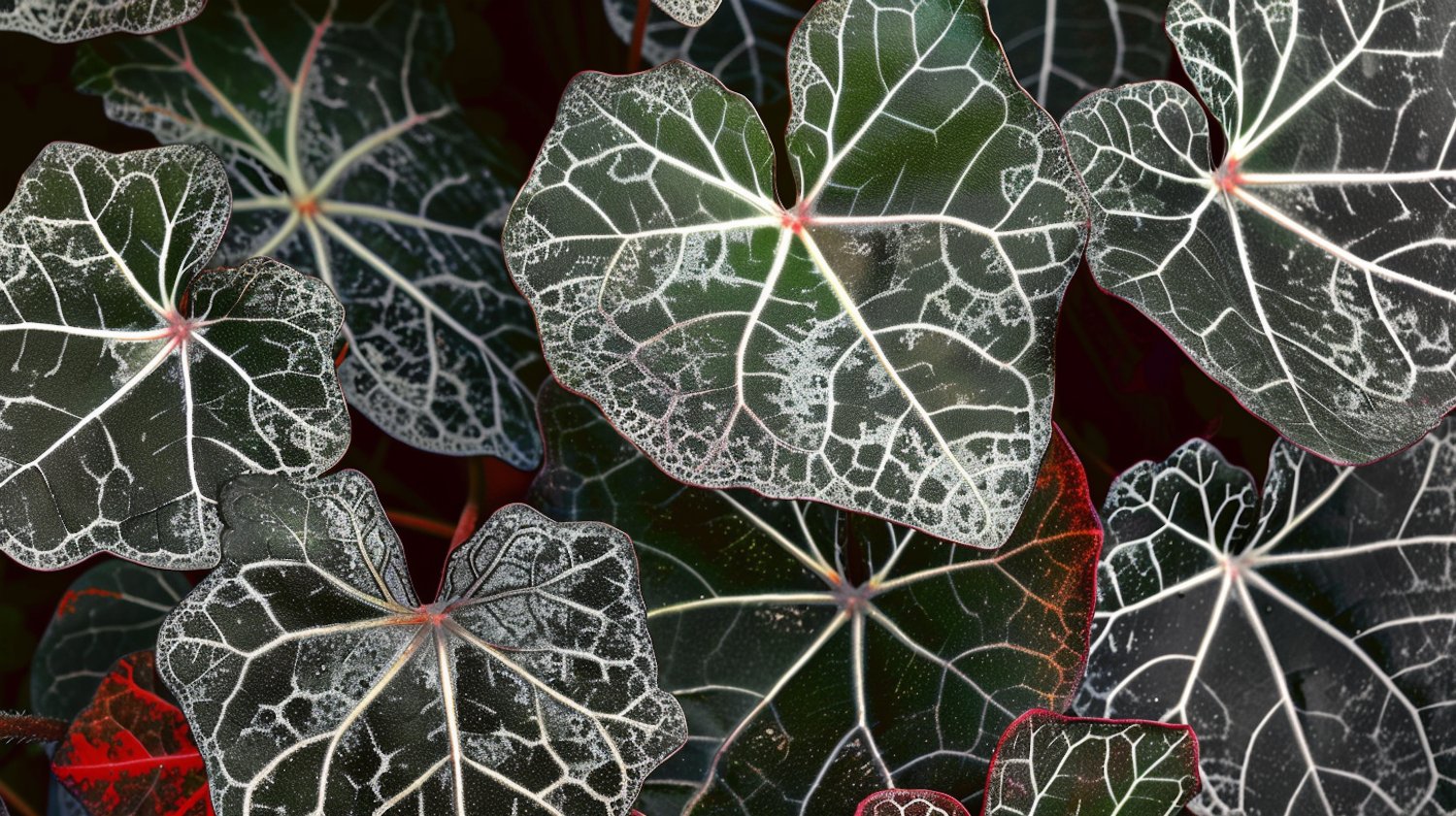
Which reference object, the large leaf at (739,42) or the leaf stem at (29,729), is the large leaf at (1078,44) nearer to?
the large leaf at (739,42)

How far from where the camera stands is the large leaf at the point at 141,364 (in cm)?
65

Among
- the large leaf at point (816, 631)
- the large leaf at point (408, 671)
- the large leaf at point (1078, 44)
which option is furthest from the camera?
the large leaf at point (1078, 44)

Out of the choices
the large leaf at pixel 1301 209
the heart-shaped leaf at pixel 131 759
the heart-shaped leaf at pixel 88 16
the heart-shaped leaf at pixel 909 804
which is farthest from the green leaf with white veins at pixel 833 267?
the heart-shaped leaf at pixel 131 759

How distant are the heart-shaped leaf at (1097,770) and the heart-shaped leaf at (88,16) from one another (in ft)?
2.67

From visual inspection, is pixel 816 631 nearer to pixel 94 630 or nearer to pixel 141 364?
pixel 141 364

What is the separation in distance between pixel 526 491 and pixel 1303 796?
27.4 inches

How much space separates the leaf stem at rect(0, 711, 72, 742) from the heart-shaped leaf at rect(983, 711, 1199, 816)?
70cm

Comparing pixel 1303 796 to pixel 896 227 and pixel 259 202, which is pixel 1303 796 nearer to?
pixel 896 227

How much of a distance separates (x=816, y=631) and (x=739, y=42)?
1.71 ft

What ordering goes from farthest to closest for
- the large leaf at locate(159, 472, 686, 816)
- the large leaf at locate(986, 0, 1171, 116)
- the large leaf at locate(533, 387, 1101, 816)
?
the large leaf at locate(986, 0, 1171, 116), the large leaf at locate(533, 387, 1101, 816), the large leaf at locate(159, 472, 686, 816)

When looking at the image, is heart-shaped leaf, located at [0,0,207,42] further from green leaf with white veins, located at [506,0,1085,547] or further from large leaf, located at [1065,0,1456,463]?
large leaf, located at [1065,0,1456,463]

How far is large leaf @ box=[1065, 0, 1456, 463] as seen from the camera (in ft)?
2.22

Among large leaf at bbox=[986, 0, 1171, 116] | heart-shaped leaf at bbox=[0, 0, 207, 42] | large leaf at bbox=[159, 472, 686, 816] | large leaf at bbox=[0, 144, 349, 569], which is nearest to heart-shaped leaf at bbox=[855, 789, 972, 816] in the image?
large leaf at bbox=[159, 472, 686, 816]

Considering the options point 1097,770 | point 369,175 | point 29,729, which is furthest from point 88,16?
point 1097,770
